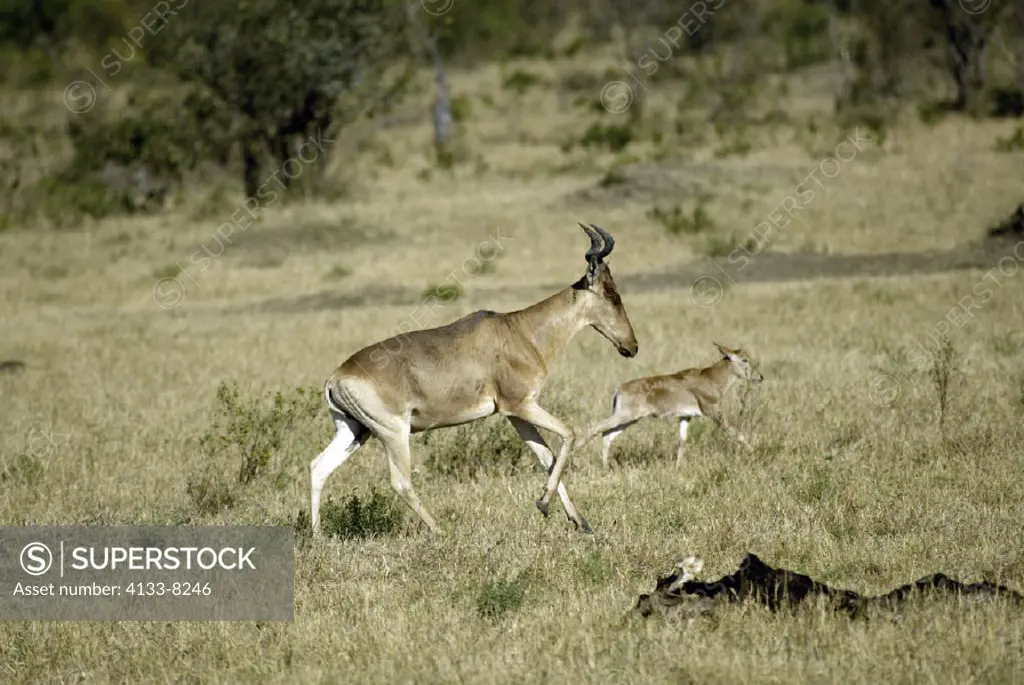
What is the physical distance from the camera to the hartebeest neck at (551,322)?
1048 cm

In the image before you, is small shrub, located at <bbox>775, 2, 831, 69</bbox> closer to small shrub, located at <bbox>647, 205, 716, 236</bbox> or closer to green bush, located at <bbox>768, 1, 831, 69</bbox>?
green bush, located at <bbox>768, 1, 831, 69</bbox>

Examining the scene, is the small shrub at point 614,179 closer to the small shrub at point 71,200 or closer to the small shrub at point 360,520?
the small shrub at point 71,200

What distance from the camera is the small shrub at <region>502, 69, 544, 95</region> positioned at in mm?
53272

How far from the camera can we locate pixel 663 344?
17.7 m

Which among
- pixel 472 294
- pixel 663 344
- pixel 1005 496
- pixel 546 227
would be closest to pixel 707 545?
pixel 1005 496

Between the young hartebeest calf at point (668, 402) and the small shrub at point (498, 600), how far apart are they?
4.10 meters

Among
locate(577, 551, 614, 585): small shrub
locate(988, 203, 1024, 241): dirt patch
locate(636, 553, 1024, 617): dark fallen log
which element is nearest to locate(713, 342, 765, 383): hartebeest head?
locate(577, 551, 614, 585): small shrub

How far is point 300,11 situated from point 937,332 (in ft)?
67.8

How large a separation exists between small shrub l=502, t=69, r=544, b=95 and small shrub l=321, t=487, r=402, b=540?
1719 inches

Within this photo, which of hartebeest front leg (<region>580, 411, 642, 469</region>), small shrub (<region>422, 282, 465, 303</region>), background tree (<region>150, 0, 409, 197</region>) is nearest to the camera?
hartebeest front leg (<region>580, 411, 642, 469</region>)

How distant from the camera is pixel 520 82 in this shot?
53.7m

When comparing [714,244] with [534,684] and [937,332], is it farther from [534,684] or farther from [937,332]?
[534,684]

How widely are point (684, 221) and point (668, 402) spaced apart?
1401cm

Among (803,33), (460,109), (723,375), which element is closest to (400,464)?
(723,375)
